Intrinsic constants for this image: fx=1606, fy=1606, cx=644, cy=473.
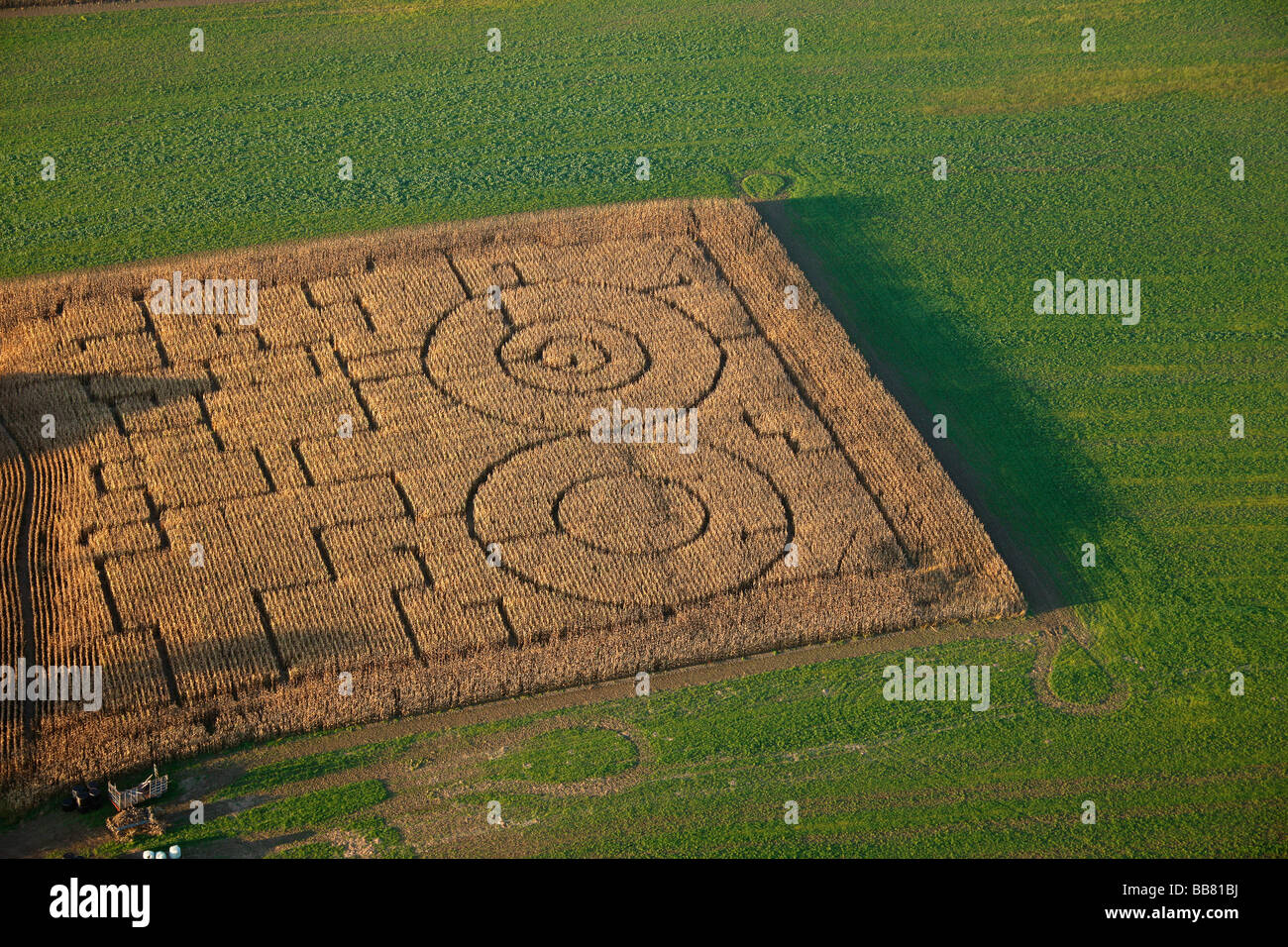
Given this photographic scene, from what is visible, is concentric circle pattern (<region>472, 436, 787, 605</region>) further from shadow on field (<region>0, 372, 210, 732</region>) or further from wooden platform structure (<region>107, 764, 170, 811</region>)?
wooden platform structure (<region>107, 764, 170, 811</region>)

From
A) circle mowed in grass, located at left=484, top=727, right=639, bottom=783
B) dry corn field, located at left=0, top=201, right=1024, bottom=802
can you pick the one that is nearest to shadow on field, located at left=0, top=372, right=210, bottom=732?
dry corn field, located at left=0, top=201, right=1024, bottom=802

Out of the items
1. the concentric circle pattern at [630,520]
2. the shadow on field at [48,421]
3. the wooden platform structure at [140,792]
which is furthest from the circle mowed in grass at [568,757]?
the shadow on field at [48,421]

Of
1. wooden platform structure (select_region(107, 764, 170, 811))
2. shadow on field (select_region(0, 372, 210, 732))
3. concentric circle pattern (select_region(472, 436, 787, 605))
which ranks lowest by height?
wooden platform structure (select_region(107, 764, 170, 811))

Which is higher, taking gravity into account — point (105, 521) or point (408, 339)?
point (408, 339)

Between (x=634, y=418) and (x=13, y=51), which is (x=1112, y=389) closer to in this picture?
(x=634, y=418)

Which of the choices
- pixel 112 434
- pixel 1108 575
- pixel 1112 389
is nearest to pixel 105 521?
pixel 112 434

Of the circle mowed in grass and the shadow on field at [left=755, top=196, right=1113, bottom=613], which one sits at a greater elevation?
the shadow on field at [left=755, top=196, right=1113, bottom=613]

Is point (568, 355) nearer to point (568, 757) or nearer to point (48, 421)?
point (48, 421)
